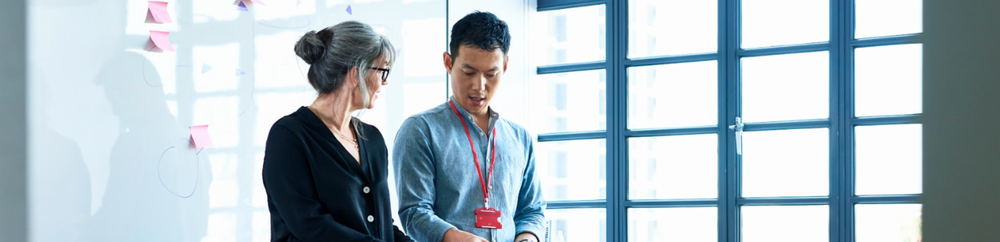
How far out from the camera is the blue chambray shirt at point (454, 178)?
2.32 meters

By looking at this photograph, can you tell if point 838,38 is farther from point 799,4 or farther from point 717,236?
point 717,236

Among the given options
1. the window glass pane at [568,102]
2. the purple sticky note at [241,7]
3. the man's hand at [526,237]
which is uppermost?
the purple sticky note at [241,7]

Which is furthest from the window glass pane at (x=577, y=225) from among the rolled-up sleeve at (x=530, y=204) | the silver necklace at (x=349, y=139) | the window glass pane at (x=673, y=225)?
the silver necklace at (x=349, y=139)

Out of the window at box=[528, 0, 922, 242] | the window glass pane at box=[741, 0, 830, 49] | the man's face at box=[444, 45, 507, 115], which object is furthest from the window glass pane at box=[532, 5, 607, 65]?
the man's face at box=[444, 45, 507, 115]

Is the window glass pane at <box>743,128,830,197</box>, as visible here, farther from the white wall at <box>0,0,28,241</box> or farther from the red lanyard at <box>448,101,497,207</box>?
the white wall at <box>0,0,28,241</box>

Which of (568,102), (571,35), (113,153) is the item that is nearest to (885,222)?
(568,102)

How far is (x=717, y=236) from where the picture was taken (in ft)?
14.2

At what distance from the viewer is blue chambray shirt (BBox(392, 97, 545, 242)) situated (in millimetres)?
2322

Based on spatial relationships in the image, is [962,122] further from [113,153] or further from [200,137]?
[200,137]

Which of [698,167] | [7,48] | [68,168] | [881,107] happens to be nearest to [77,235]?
[68,168]

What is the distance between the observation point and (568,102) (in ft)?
15.9

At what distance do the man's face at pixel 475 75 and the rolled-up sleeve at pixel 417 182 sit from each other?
0.55 ft

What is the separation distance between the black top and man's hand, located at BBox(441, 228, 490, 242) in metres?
0.21

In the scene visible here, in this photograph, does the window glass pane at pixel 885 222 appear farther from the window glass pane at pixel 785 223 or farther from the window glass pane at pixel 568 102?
the window glass pane at pixel 568 102
